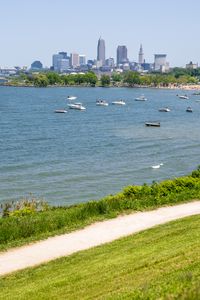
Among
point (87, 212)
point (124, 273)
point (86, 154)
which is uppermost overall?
point (124, 273)

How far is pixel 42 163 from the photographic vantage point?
180 feet

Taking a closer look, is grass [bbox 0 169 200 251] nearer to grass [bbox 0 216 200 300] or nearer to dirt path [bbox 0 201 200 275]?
dirt path [bbox 0 201 200 275]

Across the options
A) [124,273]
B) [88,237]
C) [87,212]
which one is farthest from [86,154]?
[124,273]

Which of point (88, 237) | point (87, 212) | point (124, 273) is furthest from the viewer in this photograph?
point (87, 212)

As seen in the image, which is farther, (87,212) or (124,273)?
(87,212)

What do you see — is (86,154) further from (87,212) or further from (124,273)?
(124,273)

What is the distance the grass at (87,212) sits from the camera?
22.0 m

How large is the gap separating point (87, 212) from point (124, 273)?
949 centimetres

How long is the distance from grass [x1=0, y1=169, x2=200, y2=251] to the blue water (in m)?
11.9

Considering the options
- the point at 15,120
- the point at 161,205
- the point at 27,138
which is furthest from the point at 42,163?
the point at 15,120

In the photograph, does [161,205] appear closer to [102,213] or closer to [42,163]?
[102,213]

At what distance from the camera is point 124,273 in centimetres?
1542

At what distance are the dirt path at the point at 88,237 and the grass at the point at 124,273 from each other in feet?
3.02

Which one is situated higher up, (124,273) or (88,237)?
(124,273)
